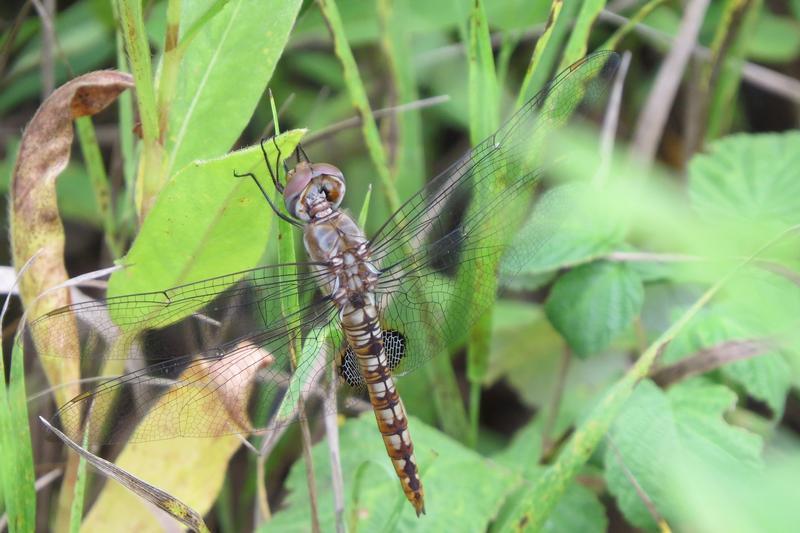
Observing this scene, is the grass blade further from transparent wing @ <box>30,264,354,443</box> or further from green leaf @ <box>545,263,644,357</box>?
transparent wing @ <box>30,264,354,443</box>

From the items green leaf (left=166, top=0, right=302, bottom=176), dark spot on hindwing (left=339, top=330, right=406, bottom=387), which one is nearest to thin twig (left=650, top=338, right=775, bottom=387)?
dark spot on hindwing (left=339, top=330, right=406, bottom=387)

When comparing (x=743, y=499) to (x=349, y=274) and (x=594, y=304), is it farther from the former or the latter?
(x=594, y=304)

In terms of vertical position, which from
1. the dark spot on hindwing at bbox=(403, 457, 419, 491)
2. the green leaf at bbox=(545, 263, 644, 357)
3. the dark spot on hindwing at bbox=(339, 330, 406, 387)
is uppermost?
the dark spot on hindwing at bbox=(339, 330, 406, 387)

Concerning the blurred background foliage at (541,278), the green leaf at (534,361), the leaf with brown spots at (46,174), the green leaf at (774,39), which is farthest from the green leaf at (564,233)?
the green leaf at (774,39)

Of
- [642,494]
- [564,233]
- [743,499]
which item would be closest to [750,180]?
[564,233]

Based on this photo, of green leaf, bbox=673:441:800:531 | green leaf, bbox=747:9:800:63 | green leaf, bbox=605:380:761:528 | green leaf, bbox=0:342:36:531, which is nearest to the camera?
green leaf, bbox=673:441:800:531

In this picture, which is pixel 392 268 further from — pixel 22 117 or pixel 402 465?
pixel 22 117

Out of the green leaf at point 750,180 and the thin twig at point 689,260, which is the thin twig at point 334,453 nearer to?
the thin twig at point 689,260
